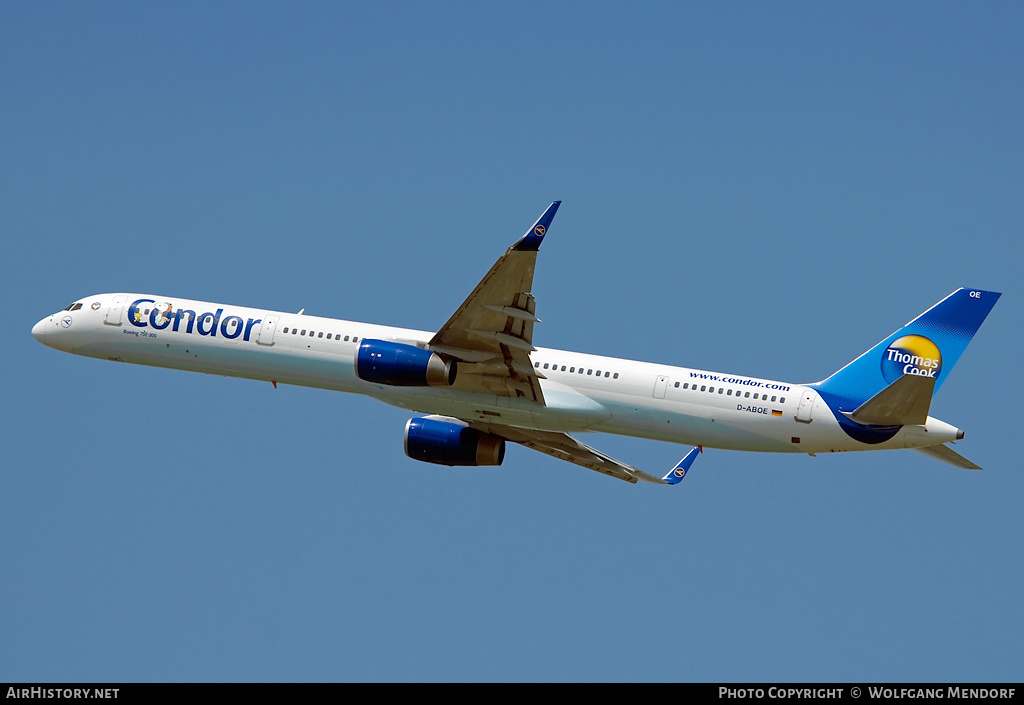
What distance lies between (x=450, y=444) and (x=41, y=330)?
17650 mm

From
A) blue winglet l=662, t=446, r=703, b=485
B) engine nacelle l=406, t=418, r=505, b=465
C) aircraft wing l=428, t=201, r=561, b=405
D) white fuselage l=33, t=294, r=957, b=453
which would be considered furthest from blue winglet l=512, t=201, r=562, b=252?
blue winglet l=662, t=446, r=703, b=485

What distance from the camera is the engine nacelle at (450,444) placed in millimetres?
49531

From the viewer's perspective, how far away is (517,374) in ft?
146

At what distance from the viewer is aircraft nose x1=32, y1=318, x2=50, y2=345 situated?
168ft

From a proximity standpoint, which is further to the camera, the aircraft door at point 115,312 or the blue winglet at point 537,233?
the aircraft door at point 115,312

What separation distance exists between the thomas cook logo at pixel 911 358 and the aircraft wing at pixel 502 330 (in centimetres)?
1256

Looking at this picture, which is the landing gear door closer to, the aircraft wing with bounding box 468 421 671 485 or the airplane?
the airplane

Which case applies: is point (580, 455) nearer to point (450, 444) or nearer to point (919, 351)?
point (450, 444)

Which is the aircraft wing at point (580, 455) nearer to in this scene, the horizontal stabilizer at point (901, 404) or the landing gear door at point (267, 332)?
the landing gear door at point (267, 332)

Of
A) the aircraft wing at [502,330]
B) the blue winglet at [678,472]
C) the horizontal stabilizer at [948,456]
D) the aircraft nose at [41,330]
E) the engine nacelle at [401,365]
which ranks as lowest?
the horizontal stabilizer at [948,456]

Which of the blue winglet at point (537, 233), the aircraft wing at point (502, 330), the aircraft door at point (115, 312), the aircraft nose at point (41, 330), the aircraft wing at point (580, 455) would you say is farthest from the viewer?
the aircraft wing at point (580, 455)

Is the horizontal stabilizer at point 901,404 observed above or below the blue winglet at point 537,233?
below

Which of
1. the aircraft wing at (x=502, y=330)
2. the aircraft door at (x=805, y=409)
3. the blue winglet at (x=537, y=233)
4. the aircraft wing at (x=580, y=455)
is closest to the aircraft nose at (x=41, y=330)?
the aircraft wing at (x=502, y=330)

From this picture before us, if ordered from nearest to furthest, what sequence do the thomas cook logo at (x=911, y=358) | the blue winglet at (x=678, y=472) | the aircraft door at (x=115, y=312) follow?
the thomas cook logo at (x=911, y=358) → the aircraft door at (x=115, y=312) → the blue winglet at (x=678, y=472)
